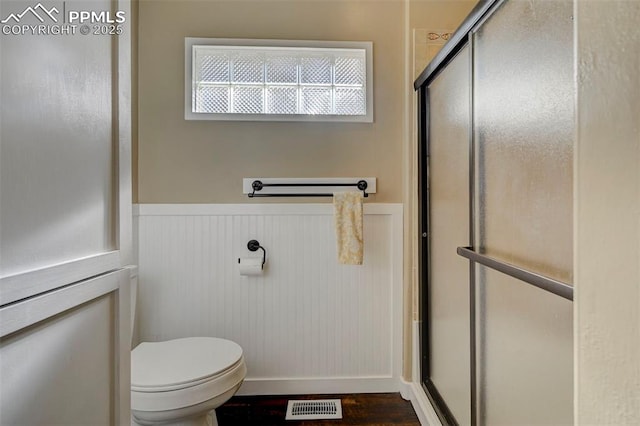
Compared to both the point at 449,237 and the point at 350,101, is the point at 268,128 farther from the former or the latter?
the point at 449,237

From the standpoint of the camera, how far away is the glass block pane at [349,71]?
6.06 ft

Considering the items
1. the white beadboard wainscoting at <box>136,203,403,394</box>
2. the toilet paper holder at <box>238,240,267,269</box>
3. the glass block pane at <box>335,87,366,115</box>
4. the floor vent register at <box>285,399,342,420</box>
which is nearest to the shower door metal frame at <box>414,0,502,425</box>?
the white beadboard wainscoting at <box>136,203,403,394</box>

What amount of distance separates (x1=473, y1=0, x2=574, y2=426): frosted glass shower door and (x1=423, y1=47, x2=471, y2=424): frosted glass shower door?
115mm

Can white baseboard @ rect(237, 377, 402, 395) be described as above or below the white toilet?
below

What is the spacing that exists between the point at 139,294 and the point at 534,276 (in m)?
1.81

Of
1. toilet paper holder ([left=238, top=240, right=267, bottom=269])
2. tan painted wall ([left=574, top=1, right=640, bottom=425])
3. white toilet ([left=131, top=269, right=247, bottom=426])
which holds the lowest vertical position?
white toilet ([left=131, top=269, right=247, bottom=426])

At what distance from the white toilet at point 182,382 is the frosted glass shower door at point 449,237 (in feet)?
2.89

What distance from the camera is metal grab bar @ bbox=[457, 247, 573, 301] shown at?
0.72 meters

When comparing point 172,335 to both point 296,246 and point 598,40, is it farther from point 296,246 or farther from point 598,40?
point 598,40

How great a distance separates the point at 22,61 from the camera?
→ 45 centimetres

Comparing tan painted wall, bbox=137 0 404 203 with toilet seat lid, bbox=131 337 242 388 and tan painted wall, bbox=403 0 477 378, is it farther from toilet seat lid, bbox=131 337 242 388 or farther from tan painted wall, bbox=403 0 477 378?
toilet seat lid, bbox=131 337 242 388

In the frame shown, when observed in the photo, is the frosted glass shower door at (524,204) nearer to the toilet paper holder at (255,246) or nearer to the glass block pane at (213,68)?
the toilet paper holder at (255,246)

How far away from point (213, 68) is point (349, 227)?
114cm

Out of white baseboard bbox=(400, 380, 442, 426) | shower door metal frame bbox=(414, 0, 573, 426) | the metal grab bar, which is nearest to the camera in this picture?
the metal grab bar
